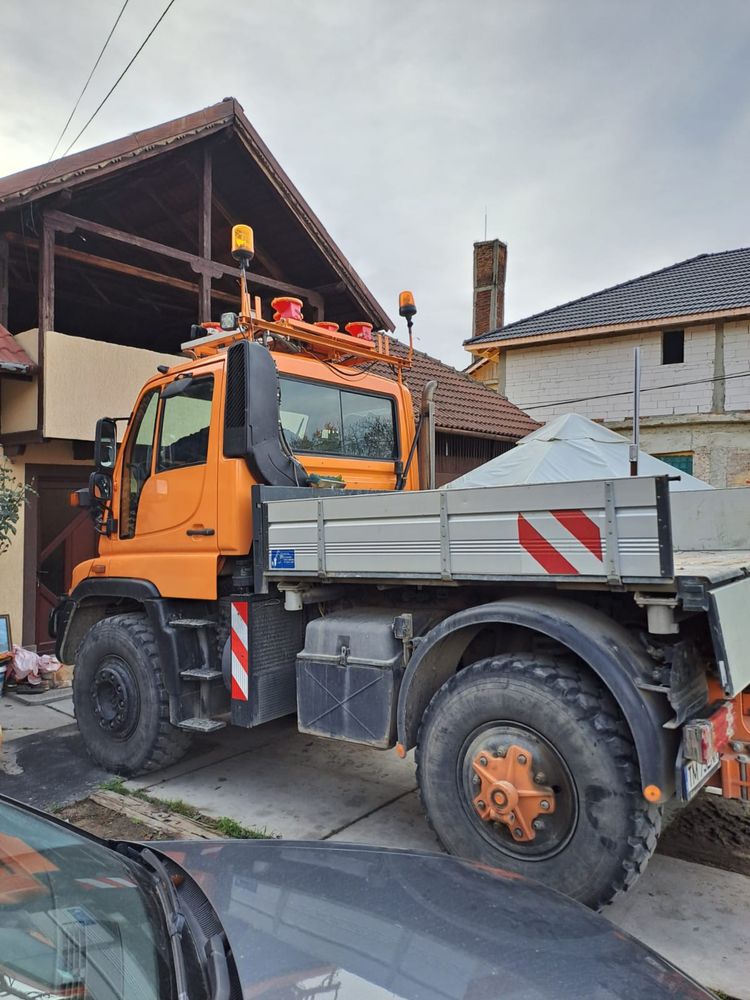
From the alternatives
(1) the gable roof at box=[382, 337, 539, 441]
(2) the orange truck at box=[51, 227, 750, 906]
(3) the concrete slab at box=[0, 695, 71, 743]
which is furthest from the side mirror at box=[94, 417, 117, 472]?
(1) the gable roof at box=[382, 337, 539, 441]

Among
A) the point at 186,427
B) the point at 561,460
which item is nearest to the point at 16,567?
the point at 186,427

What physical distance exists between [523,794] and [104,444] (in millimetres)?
3574

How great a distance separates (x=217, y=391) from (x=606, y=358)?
1285cm

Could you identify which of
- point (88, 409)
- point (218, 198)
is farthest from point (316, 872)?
point (218, 198)

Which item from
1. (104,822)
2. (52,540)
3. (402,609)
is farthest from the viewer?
(52,540)

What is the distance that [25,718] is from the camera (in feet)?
19.9

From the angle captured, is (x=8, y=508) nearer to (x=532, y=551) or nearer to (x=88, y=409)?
(x=88, y=409)

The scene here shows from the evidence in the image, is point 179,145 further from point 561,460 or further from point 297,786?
point 297,786

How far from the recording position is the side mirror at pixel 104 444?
4.70m

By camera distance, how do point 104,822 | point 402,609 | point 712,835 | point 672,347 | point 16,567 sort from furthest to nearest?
point 672,347 < point 16,567 < point 104,822 < point 402,609 < point 712,835

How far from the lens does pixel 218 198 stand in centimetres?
897

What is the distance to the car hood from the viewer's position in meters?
1.43

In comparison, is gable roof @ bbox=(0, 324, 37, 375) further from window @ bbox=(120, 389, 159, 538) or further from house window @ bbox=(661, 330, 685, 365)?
house window @ bbox=(661, 330, 685, 365)

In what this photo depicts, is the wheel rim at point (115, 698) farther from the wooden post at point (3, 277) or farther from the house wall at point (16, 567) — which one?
the wooden post at point (3, 277)
